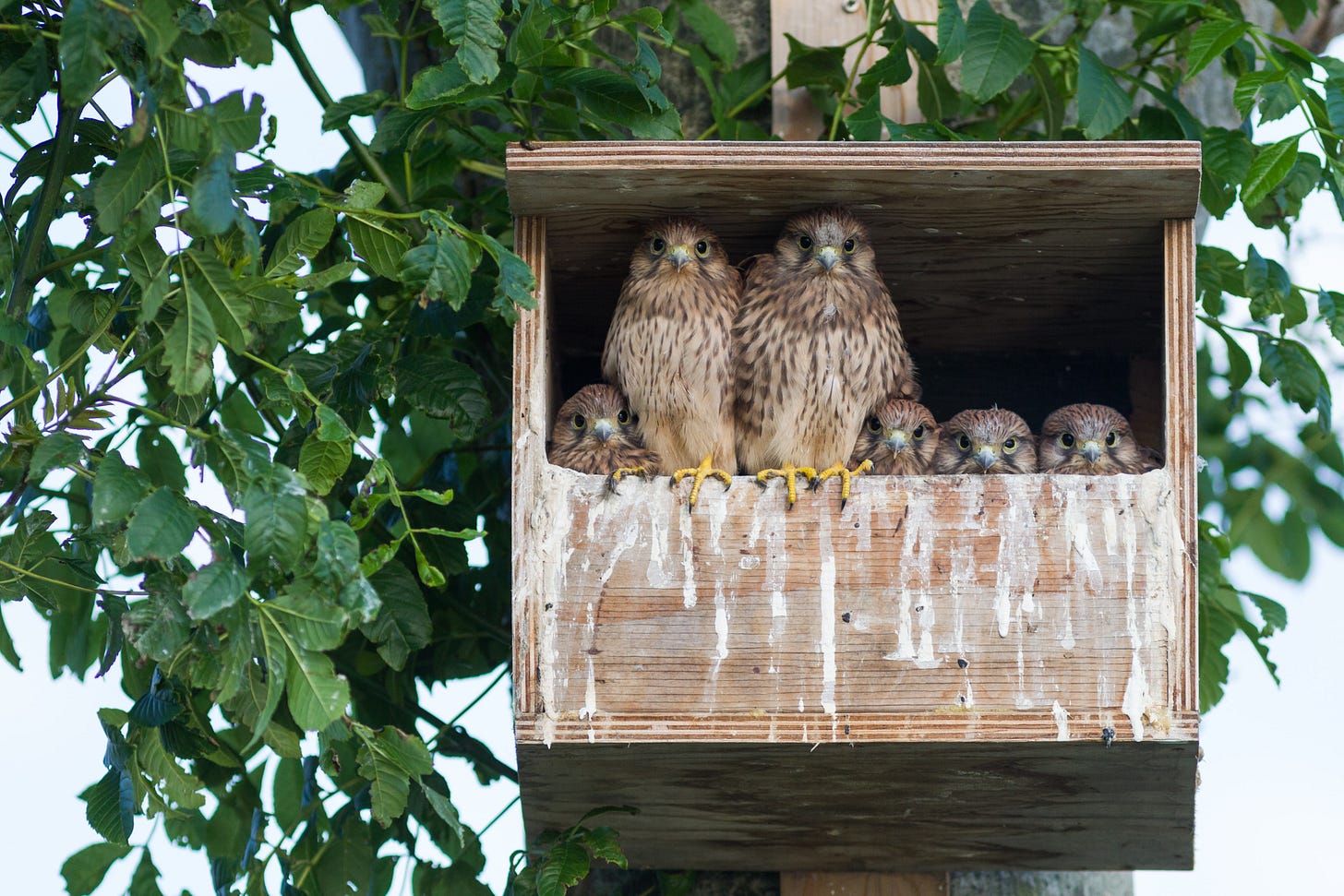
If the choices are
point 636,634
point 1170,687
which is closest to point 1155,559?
point 1170,687

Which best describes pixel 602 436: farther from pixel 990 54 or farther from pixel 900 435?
pixel 990 54

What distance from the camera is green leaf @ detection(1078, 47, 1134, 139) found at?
10.2 ft

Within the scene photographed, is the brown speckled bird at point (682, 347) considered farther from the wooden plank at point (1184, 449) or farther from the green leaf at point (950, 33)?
the wooden plank at point (1184, 449)

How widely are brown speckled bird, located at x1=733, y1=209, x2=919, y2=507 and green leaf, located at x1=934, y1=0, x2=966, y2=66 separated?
1.23 feet

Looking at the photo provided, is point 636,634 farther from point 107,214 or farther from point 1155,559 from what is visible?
point 107,214

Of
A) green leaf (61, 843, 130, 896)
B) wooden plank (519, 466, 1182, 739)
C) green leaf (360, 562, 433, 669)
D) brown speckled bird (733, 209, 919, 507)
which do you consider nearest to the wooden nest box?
wooden plank (519, 466, 1182, 739)

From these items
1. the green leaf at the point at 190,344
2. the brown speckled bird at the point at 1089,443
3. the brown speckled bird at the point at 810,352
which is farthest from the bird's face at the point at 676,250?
the green leaf at the point at 190,344

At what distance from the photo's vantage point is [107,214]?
240cm

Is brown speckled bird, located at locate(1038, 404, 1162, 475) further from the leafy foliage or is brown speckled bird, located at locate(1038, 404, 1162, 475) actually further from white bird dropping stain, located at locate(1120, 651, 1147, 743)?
white bird dropping stain, located at locate(1120, 651, 1147, 743)

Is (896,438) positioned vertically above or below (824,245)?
below

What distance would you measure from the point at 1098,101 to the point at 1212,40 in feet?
0.76

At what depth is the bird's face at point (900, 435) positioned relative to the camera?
3547 millimetres

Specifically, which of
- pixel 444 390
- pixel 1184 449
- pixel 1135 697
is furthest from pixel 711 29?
pixel 1135 697

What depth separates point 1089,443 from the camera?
3.61m
